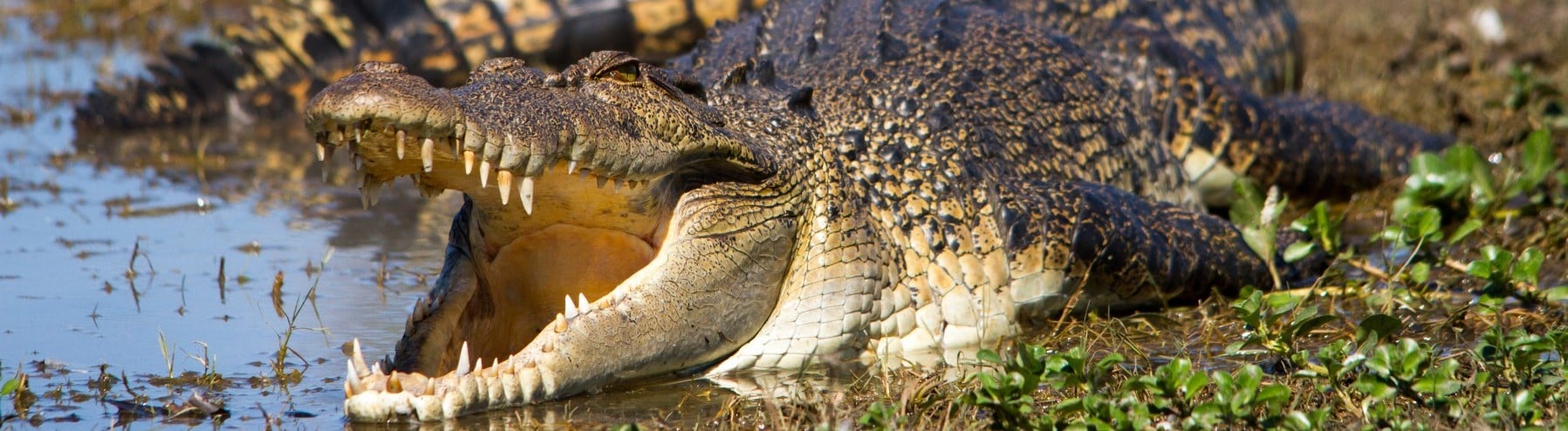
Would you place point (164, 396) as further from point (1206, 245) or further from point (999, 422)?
point (1206, 245)

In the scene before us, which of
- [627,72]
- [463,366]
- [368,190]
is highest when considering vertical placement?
[627,72]

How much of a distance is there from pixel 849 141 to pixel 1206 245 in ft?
3.59

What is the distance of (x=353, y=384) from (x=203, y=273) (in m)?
1.92

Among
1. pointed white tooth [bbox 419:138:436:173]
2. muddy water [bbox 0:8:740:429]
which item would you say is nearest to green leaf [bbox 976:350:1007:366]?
muddy water [bbox 0:8:740:429]

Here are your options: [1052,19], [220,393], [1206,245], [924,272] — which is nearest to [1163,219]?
[1206,245]

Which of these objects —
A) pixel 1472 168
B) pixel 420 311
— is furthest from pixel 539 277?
pixel 1472 168

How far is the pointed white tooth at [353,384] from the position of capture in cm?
307

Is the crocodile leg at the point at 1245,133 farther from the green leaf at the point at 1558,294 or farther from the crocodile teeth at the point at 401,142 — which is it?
the crocodile teeth at the point at 401,142

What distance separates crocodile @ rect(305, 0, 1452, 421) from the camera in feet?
10.5

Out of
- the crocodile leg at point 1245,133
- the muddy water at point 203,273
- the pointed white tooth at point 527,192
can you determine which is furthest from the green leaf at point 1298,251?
the pointed white tooth at point 527,192

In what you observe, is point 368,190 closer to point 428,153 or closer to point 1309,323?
point 428,153

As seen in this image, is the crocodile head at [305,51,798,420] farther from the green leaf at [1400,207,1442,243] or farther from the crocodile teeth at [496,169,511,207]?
the green leaf at [1400,207,1442,243]

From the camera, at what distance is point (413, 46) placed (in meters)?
7.95

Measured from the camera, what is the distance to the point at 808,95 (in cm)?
432
